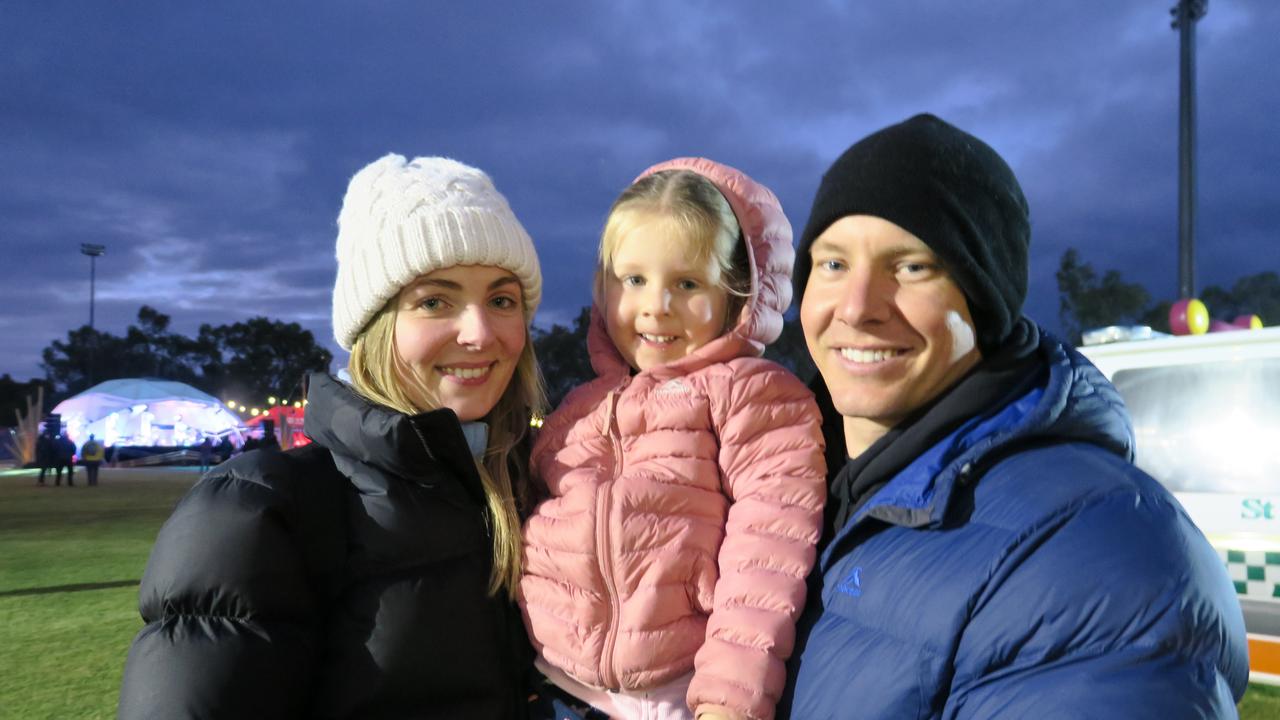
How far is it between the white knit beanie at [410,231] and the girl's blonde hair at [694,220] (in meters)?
0.35

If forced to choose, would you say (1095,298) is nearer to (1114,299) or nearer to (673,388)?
(1114,299)

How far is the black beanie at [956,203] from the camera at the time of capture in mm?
1646

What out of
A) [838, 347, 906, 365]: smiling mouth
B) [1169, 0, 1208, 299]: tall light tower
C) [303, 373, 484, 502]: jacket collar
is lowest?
[303, 373, 484, 502]: jacket collar

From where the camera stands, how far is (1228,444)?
168 inches

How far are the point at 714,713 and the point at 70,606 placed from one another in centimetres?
805

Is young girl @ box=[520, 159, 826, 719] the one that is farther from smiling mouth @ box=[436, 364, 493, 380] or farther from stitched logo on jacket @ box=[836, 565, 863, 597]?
smiling mouth @ box=[436, 364, 493, 380]

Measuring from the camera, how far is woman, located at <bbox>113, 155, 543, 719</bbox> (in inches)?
63.1

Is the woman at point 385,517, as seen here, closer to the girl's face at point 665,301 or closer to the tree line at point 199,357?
the girl's face at point 665,301

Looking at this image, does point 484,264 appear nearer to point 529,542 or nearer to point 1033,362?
point 529,542

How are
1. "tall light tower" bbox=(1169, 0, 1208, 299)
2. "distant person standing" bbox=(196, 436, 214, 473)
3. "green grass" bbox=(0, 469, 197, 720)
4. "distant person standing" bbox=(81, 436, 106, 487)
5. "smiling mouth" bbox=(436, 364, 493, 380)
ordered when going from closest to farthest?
"smiling mouth" bbox=(436, 364, 493, 380), "green grass" bbox=(0, 469, 197, 720), "tall light tower" bbox=(1169, 0, 1208, 299), "distant person standing" bbox=(81, 436, 106, 487), "distant person standing" bbox=(196, 436, 214, 473)

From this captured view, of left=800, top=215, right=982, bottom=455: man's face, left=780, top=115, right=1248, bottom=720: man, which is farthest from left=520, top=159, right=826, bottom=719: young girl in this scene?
left=800, top=215, right=982, bottom=455: man's face

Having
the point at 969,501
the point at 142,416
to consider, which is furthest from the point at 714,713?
the point at 142,416

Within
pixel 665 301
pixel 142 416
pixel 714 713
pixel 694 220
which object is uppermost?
pixel 694 220

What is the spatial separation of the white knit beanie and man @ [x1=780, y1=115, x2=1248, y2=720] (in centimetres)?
79
